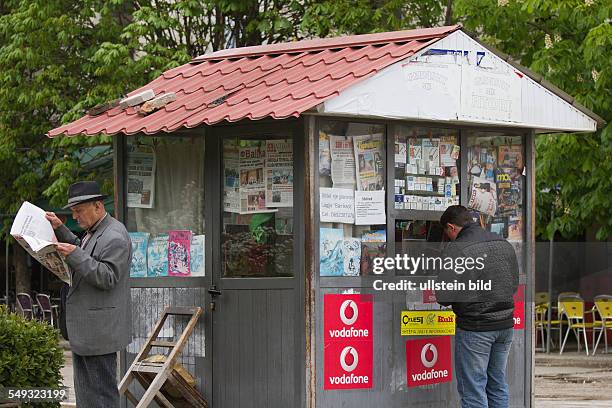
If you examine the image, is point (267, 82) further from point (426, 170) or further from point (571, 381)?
point (571, 381)

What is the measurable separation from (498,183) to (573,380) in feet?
21.4

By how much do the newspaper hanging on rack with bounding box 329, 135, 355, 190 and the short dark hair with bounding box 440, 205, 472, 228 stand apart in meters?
0.77

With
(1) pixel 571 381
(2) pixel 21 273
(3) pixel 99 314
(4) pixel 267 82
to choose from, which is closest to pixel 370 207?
(4) pixel 267 82

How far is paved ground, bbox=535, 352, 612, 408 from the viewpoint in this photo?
13.7m

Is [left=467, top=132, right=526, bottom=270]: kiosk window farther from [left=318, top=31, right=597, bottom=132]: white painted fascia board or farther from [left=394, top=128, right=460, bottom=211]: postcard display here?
[left=318, top=31, right=597, bottom=132]: white painted fascia board

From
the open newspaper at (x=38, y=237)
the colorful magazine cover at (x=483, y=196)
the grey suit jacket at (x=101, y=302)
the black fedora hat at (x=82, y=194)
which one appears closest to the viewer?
the open newspaper at (x=38, y=237)

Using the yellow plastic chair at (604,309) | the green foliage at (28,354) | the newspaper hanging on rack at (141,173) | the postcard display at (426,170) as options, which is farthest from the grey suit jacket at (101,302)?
the yellow plastic chair at (604,309)

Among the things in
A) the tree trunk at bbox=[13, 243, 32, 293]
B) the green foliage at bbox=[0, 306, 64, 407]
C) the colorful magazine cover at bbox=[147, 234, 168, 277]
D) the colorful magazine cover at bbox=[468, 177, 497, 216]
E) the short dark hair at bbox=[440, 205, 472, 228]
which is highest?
the colorful magazine cover at bbox=[468, 177, 497, 216]

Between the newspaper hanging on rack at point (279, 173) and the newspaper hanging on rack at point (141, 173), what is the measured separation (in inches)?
49.9

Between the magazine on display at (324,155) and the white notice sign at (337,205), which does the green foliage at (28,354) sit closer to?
the white notice sign at (337,205)

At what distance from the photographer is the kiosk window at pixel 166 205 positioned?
10.4 metres

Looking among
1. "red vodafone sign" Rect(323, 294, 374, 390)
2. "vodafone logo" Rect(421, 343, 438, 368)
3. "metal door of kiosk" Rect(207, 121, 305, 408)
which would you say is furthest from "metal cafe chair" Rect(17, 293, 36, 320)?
"red vodafone sign" Rect(323, 294, 374, 390)

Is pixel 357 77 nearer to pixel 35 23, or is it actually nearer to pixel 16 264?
pixel 35 23

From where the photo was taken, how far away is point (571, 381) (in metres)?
16.5
